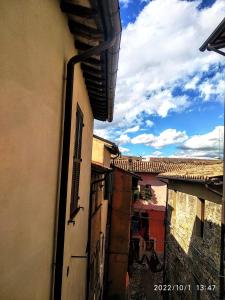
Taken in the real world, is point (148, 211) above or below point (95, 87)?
below

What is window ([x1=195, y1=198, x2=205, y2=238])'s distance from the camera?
447 inches

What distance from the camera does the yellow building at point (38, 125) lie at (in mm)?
1902

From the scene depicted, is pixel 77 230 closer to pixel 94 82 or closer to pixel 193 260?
pixel 94 82

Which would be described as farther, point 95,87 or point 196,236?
point 196,236

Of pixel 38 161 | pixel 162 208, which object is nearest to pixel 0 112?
pixel 38 161

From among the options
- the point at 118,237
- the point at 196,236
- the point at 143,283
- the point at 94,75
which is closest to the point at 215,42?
the point at 94,75

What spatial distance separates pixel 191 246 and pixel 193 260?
0.61 meters

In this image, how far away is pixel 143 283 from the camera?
21.6 meters

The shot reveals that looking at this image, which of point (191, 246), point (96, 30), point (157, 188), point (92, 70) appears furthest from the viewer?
point (157, 188)

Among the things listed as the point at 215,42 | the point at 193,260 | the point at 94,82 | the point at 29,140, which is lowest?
the point at 193,260


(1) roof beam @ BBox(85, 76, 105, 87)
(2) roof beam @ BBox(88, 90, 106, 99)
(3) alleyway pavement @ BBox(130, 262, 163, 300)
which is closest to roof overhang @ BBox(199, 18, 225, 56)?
(2) roof beam @ BBox(88, 90, 106, 99)

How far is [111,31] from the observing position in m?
3.17

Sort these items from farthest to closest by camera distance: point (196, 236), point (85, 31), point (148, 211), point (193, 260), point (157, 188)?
point (157, 188)
point (148, 211)
point (193, 260)
point (196, 236)
point (85, 31)

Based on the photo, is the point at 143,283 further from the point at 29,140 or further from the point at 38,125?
the point at 29,140
